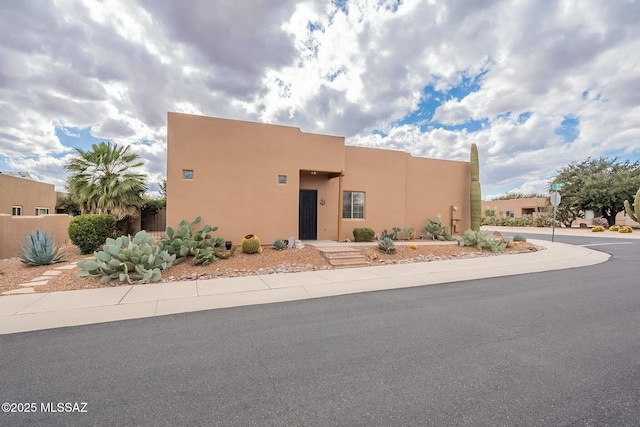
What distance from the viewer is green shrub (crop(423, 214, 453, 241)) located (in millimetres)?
14717

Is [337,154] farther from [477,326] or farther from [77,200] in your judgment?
[77,200]

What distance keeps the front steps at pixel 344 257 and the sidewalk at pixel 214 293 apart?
0.46 meters

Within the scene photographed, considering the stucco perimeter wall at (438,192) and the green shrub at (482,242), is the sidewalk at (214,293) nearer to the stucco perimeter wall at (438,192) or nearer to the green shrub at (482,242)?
the green shrub at (482,242)

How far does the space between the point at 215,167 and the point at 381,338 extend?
8756 mm

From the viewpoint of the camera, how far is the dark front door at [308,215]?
1280 cm

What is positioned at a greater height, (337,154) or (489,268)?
(337,154)

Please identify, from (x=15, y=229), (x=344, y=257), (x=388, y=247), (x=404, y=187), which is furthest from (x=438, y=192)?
(x=15, y=229)

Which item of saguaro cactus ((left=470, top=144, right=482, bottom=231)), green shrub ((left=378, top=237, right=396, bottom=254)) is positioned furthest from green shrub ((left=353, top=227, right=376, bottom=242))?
saguaro cactus ((left=470, top=144, right=482, bottom=231))

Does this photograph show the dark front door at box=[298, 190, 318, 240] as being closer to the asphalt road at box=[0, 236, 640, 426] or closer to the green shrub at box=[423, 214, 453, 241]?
the green shrub at box=[423, 214, 453, 241]

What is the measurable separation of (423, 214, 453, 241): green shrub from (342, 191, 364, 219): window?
3942 millimetres

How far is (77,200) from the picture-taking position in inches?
485

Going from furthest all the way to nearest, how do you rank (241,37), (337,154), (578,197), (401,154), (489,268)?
(578,197), (401,154), (337,154), (241,37), (489,268)

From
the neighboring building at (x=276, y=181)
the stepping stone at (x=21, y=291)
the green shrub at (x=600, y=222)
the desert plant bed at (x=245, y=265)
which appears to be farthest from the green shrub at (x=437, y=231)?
the green shrub at (x=600, y=222)

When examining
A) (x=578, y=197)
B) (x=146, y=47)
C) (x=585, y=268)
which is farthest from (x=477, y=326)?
(x=578, y=197)
